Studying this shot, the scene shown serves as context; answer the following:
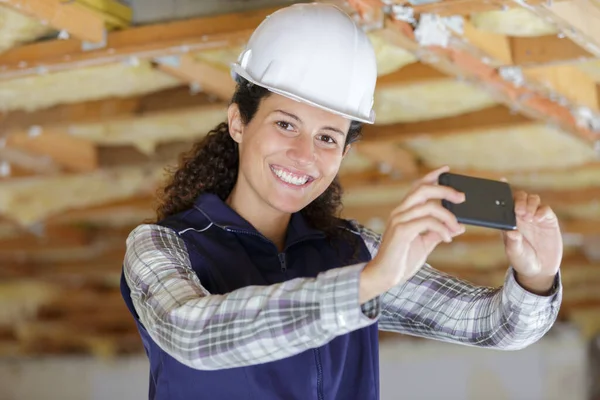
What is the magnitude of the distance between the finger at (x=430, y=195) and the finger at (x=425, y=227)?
0.08 feet

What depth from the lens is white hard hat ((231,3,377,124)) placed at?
155cm

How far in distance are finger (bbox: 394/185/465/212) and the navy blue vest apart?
0.41 meters

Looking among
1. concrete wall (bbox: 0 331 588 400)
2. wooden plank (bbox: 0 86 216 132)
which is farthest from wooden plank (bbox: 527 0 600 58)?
concrete wall (bbox: 0 331 588 400)

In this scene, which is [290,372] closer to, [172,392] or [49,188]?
[172,392]

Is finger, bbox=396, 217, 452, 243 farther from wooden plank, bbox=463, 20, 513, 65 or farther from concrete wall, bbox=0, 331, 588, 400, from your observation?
concrete wall, bbox=0, 331, 588, 400

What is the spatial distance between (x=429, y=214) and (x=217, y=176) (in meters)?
0.65

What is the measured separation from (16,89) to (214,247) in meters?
2.14

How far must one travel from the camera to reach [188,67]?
9.84ft

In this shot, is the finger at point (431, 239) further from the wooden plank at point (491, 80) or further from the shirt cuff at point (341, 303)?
the wooden plank at point (491, 80)

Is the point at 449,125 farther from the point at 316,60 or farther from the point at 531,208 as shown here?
the point at 531,208

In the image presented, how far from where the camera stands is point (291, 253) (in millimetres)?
1639

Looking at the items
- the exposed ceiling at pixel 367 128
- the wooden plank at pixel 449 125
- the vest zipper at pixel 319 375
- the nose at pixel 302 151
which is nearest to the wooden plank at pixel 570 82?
the exposed ceiling at pixel 367 128

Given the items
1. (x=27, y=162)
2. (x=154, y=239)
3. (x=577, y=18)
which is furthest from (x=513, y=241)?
(x=27, y=162)

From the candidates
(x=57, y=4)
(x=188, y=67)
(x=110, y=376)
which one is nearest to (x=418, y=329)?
(x=57, y=4)
